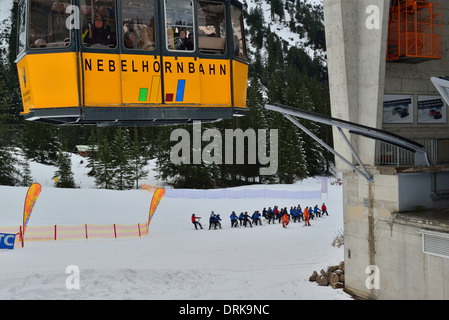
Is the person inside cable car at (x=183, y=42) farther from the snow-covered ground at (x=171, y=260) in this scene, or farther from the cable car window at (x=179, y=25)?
the snow-covered ground at (x=171, y=260)

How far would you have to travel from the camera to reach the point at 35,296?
12680 mm

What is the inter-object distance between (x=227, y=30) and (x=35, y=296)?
9.97 meters

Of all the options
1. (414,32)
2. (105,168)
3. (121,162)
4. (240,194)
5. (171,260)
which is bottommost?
(171,260)

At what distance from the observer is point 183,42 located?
8.19 m

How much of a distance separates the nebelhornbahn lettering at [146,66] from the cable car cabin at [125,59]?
0.06 ft

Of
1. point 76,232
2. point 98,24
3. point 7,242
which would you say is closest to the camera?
point 98,24

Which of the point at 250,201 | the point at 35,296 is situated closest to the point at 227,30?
the point at 35,296

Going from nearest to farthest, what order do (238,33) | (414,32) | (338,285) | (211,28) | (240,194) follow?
(211,28) → (238,33) → (414,32) → (338,285) → (240,194)

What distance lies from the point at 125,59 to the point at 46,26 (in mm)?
1551

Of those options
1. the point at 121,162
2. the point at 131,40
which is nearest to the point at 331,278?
the point at 131,40

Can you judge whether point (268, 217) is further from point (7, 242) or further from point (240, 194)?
point (7, 242)

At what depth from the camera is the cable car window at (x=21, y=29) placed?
7.95 meters

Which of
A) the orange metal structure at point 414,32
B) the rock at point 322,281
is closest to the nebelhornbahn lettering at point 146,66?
the orange metal structure at point 414,32

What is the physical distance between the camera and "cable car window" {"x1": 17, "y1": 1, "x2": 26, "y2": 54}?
26.1 feet
